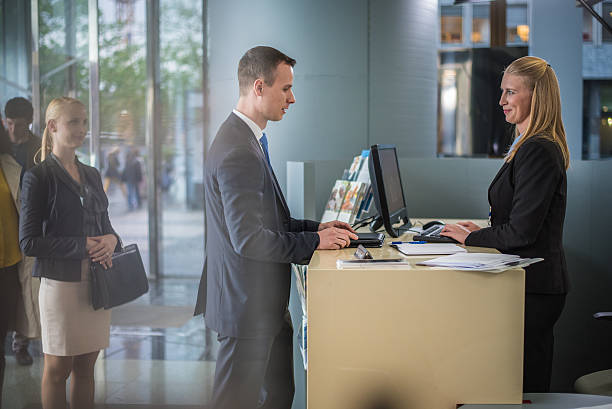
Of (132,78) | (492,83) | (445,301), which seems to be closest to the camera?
(445,301)

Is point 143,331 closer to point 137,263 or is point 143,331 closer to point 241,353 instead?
point 137,263

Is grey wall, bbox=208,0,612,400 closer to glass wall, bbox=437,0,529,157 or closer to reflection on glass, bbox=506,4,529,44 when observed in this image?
glass wall, bbox=437,0,529,157

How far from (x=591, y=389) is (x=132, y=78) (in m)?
2.42

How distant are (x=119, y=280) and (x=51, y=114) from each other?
2.59 ft

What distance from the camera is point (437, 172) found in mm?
3955

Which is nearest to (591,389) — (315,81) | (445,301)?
(445,301)

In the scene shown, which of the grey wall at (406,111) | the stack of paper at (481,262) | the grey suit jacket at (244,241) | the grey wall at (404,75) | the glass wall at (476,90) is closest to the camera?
the stack of paper at (481,262)

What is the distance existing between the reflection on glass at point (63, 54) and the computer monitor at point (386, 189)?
1.27 metres

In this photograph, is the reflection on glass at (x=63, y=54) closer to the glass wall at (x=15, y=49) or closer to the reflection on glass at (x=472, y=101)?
the glass wall at (x=15, y=49)

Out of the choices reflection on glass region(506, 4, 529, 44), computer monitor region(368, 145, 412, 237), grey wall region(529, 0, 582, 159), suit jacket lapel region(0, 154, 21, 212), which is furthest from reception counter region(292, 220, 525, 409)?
reflection on glass region(506, 4, 529, 44)

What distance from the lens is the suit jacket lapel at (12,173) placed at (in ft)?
8.07

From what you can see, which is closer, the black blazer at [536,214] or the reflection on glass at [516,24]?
the black blazer at [536,214]

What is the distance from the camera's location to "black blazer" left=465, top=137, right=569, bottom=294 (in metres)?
2.13

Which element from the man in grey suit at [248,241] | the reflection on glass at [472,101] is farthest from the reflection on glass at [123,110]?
the reflection on glass at [472,101]
